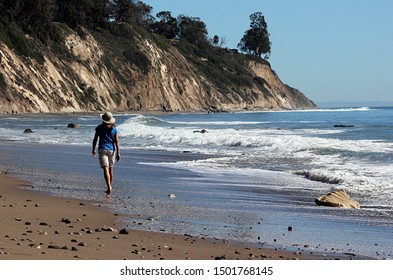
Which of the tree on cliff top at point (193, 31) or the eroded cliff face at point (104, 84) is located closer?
the eroded cliff face at point (104, 84)

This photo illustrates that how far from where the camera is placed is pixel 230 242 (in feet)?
29.5

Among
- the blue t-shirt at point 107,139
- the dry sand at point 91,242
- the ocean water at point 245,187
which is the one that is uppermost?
the blue t-shirt at point 107,139

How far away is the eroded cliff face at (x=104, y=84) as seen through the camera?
63.6 metres

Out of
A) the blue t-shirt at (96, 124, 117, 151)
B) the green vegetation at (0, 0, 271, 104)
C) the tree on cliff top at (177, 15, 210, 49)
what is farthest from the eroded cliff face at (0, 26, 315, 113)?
the blue t-shirt at (96, 124, 117, 151)

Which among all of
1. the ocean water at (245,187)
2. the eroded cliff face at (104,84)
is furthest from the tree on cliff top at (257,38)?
the ocean water at (245,187)

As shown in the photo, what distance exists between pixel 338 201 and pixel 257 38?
148 meters

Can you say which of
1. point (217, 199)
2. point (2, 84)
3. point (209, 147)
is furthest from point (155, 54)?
point (217, 199)

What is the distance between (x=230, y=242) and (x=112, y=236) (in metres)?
1.39

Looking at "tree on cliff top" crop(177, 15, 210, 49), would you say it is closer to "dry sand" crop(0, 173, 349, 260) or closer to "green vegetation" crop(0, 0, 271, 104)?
"green vegetation" crop(0, 0, 271, 104)

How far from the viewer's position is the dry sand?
7371mm

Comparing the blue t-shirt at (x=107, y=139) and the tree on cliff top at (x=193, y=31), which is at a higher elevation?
the tree on cliff top at (x=193, y=31)

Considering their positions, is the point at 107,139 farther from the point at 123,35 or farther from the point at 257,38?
the point at 257,38

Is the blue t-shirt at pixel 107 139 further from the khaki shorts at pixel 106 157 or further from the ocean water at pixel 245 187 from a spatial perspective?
the ocean water at pixel 245 187

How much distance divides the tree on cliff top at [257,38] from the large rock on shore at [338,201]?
485 feet
